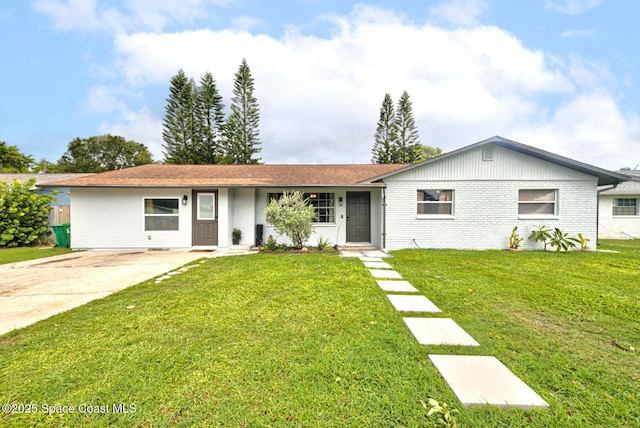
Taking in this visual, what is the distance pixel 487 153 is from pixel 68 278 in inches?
469

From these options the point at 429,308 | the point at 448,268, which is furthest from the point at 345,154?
the point at 429,308

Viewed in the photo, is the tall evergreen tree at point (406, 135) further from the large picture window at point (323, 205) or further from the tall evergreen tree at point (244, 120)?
the large picture window at point (323, 205)

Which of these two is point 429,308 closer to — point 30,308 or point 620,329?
point 620,329

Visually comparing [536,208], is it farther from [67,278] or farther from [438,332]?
[67,278]

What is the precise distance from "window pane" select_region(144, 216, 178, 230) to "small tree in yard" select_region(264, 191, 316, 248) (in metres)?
3.70

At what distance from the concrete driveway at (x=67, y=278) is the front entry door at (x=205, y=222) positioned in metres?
1.09

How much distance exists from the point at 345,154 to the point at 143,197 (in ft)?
75.1

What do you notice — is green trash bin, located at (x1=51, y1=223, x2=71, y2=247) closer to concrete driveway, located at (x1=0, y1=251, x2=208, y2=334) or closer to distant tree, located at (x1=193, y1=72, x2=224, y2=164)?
concrete driveway, located at (x1=0, y1=251, x2=208, y2=334)

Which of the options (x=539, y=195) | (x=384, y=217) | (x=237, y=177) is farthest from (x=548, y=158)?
(x=237, y=177)

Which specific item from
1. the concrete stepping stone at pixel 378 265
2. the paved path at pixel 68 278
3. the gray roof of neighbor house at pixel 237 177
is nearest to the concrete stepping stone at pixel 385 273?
the concrete stepping stone at pixel 378 265

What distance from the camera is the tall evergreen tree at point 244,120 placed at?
2522cm

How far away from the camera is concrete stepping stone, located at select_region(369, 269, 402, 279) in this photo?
5.38 metres

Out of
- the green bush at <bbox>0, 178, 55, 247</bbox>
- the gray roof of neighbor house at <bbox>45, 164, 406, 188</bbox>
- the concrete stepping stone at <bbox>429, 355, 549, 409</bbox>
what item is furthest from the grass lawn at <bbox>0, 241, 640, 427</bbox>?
the green bush at <bbox>0, 178, 55, 247</bbox>

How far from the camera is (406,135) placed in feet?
93.0
